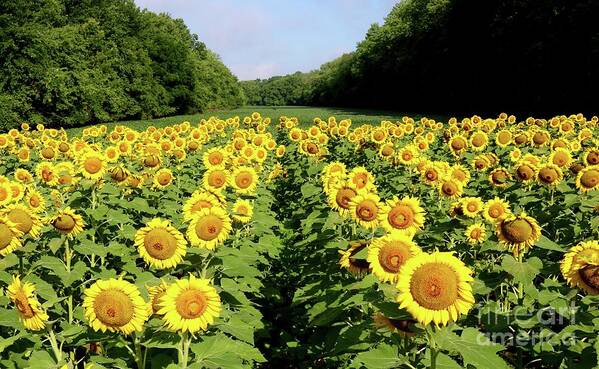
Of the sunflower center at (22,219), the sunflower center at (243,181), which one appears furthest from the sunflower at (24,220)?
the sunflower center at (243,181)

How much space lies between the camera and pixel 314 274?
228 inches

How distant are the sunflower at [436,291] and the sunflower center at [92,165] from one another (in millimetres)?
4765

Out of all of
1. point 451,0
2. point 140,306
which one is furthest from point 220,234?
point 451,0

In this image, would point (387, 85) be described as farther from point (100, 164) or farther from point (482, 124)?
point (100, 164)

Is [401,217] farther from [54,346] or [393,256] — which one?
[54,346]

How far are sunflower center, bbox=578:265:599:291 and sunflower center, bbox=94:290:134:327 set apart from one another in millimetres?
2561

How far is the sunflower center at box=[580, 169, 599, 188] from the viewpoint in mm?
5680

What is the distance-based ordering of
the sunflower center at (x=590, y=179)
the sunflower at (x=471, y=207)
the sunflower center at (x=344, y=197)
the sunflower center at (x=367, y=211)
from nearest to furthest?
the sunflower center at (x=367, y=211), the sunflower center at (x=344, y=197), the sunflower at (x=471, y=207), the sunflower center at (x=590, y=179)

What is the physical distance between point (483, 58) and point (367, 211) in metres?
47.3

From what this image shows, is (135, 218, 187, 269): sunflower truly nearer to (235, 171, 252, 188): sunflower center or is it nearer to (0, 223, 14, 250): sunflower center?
(0, 223, 14, 250): sunflower center

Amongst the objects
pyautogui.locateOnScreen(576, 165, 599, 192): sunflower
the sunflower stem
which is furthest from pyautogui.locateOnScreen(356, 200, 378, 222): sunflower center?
pyautogui.locateOnScreen(576, 165, 599, 192): sunflower

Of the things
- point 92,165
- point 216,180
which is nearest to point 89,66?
point 92,165

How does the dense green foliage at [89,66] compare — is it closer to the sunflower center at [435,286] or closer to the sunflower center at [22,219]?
the sunflower center at [22,219]

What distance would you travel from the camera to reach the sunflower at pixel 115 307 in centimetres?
280
